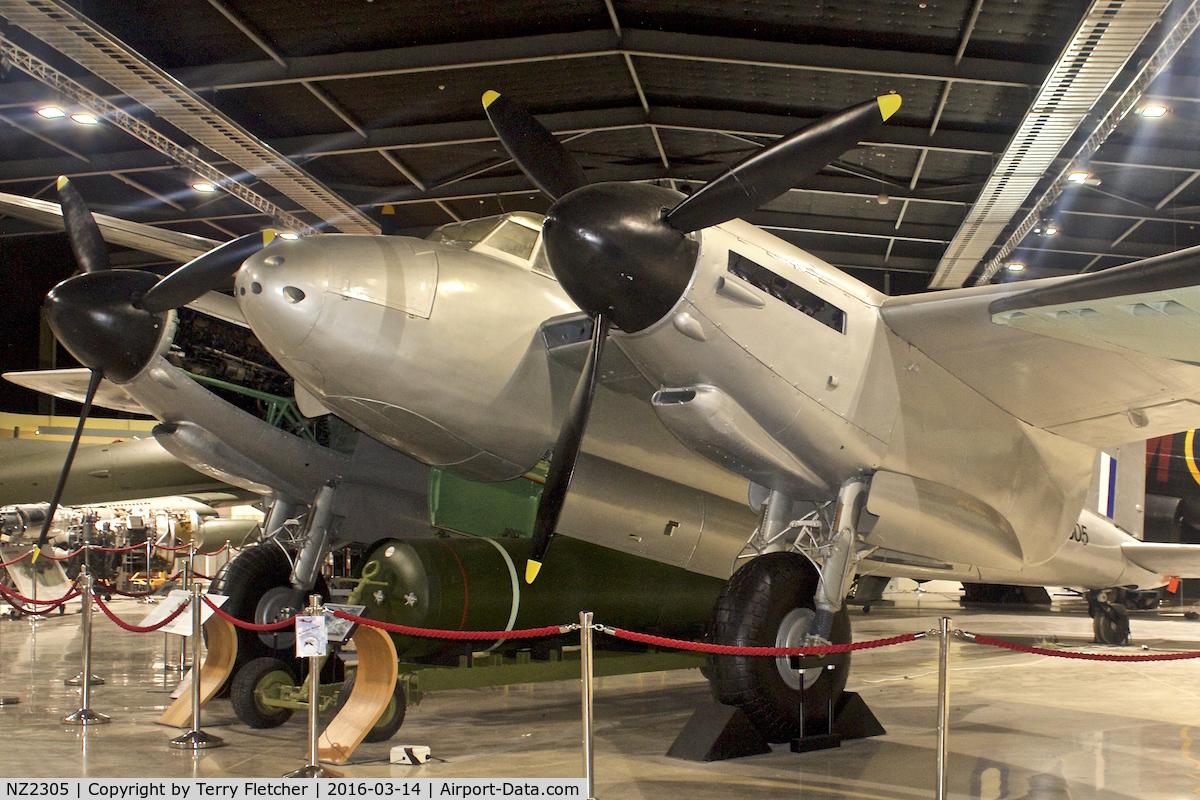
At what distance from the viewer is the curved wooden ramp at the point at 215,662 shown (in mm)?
8461

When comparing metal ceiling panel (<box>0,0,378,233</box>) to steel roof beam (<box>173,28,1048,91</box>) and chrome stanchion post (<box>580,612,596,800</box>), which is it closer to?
steel roof beam (<box>173,28,1048,91</box>)

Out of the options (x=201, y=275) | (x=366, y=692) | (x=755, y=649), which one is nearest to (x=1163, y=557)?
(x=755, y=649)

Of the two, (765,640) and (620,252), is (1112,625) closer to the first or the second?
(765,640)

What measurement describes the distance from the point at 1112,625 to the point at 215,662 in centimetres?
1230

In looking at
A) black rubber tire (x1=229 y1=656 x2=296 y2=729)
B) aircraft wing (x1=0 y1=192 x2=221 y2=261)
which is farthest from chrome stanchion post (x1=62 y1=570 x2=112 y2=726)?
aircraft wing (x1=0 y1=192 x2=221 y2=261)

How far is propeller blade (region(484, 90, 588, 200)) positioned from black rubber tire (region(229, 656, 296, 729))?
4834mm

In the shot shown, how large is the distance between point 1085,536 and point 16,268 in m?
24.6

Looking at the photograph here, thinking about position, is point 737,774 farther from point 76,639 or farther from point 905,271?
point 905,271

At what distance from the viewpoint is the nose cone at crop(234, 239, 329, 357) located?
7117 millimetres

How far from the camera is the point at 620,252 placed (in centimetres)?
596

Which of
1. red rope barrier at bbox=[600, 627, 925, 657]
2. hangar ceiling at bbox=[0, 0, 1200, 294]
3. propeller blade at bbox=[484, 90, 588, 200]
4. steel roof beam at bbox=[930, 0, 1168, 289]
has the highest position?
hangar ceiling at bbox=[0, 0, 1200, 294]

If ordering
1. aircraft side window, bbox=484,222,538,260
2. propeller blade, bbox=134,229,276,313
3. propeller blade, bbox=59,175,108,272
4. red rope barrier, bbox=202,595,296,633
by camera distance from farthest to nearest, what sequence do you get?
propeller blade, bbox=59,175,108,272
propeller blade, bbox=134,229,276,313
aircraft side window, bbox=484,222,538,260
red rope barrier, bbox=202,595,296,633

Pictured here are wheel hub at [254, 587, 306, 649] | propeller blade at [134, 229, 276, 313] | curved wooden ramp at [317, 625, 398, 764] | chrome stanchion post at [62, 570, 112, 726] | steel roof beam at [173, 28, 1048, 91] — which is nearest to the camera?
curved wooden ramp at [317, 625, 398, 764]
